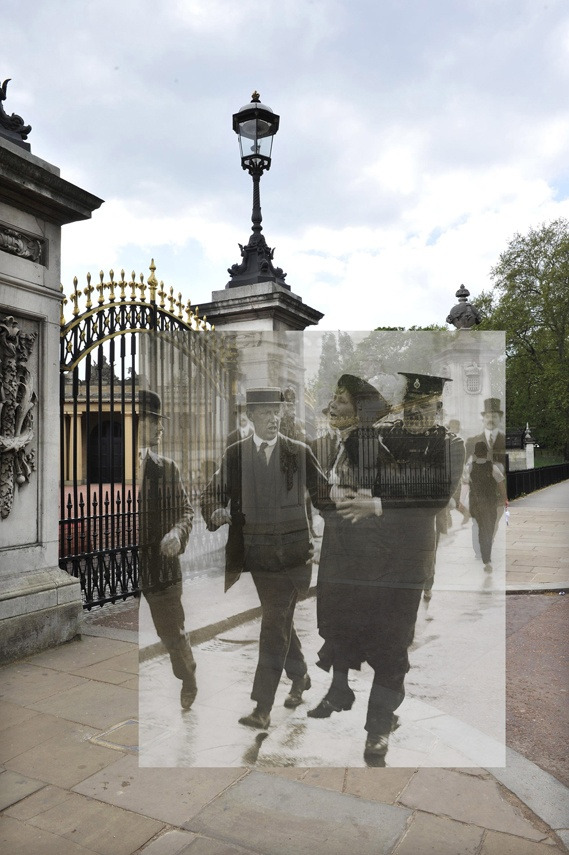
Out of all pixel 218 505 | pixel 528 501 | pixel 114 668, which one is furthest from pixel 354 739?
pixel 528 501

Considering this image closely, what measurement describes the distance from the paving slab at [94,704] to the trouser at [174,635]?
6.22 feet

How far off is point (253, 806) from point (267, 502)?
1642 mm

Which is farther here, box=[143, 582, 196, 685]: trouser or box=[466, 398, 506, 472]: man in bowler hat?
box=[143, 582, 196, 685]: trouser

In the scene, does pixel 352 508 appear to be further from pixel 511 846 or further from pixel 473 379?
pixel 511 846

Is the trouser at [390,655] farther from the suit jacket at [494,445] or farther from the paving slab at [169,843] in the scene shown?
the paving slab at [169,843]

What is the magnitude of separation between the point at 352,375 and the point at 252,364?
33 cm

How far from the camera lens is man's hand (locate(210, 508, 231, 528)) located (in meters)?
1.93

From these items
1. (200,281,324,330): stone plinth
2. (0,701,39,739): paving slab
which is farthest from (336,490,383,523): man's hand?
(200,281,324,330): stone plinth

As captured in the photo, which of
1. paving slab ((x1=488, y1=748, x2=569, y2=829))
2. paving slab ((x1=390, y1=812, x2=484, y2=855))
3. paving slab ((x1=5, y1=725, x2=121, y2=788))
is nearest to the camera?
paving slab ((x1=390, y1=812, x2=484, y2=855))

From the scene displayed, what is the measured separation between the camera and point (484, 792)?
9.34ft

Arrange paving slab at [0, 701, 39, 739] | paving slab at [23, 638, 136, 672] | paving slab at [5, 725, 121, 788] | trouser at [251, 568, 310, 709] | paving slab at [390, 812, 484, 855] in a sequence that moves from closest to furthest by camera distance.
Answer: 1. trouser at [251, 568, 310, 709]
2. paving slab at [390, 812, 484, 855]
3. paving slab at [5, 725, 121, 788]
4. paving slab at [0, 701, 39, 739]
5. paving slab at [23, 638, 136, 672]

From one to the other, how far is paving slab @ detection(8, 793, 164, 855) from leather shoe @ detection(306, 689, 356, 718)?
116 centimetres

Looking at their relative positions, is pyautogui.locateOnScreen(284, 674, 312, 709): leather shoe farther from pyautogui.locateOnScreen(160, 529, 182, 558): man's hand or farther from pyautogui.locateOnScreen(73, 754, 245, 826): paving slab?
pyautogui.locateOnScreen(73, 754, 245, 826): paving slab

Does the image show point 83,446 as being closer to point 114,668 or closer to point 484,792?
point 114,668
